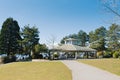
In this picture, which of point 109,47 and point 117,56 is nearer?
point 117,56

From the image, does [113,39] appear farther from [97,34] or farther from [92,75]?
[92,75]

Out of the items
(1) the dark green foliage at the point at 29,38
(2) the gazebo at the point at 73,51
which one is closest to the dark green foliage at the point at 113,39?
(2) the gazebo at the point at 73,51

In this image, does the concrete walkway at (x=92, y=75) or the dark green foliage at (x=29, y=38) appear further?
the dark green foliage at (x=29, y=38)

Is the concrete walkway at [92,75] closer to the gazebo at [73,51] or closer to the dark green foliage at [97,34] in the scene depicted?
the gazebo at [73,51]

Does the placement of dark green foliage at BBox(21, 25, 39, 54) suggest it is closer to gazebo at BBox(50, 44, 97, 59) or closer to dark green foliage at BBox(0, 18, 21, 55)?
dark green foliage at BBox(0, 18, 21, 55)

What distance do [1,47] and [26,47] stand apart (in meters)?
6.84

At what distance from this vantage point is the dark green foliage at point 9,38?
2219 inches

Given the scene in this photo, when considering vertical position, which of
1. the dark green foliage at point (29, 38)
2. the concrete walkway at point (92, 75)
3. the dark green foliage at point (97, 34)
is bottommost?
the concrete walkway at point (92, 75)

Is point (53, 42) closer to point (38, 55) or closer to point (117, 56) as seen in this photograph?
point (38, 55)

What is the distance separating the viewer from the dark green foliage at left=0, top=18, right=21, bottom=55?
56.4 metres

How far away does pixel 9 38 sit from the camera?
5669 cm

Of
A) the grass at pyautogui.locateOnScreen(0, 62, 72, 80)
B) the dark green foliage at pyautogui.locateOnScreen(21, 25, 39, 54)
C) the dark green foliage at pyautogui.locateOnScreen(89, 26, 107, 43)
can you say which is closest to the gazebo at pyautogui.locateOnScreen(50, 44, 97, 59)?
the dark green foliage at pyautogui.locateOnScreen(21, 25, 39, 54)

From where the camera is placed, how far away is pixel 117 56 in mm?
55594

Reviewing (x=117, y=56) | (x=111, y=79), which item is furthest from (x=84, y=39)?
(x=111, y=79)
